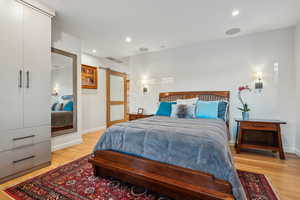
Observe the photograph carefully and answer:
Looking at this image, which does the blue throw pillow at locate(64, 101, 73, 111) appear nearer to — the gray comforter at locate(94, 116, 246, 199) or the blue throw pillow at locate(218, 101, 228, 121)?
the gray comforter at locate(94, 116, 246, 199)

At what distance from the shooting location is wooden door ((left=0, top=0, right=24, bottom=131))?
188 centimetres

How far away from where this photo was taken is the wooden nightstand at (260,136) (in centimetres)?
269

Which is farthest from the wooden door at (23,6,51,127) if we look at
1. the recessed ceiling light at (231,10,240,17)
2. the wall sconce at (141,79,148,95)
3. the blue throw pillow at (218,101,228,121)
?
the blue throw pillow at (218,101,228,121)

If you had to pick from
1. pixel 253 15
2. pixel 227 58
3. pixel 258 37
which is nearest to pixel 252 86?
pixel 227 58

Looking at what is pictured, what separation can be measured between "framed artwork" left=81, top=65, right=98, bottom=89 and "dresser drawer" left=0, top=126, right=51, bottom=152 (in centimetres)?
236

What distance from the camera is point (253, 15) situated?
8.34 feet

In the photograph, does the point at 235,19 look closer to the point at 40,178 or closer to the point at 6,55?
the point at 6,55

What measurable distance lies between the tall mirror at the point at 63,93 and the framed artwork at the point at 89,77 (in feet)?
3.51

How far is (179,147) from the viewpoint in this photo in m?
1.54

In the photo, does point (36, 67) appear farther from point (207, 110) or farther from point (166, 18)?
point (207, 110)

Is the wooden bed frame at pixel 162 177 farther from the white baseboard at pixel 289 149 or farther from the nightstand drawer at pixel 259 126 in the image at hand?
the white baseboard at pixel 289 149

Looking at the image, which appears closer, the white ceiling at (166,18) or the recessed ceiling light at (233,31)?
the white ceiling at (166,18)

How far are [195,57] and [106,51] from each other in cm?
268

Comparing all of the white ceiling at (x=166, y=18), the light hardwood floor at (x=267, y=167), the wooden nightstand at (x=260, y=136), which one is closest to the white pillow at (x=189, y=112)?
the wooden nightstand at (x=260, y=136)
